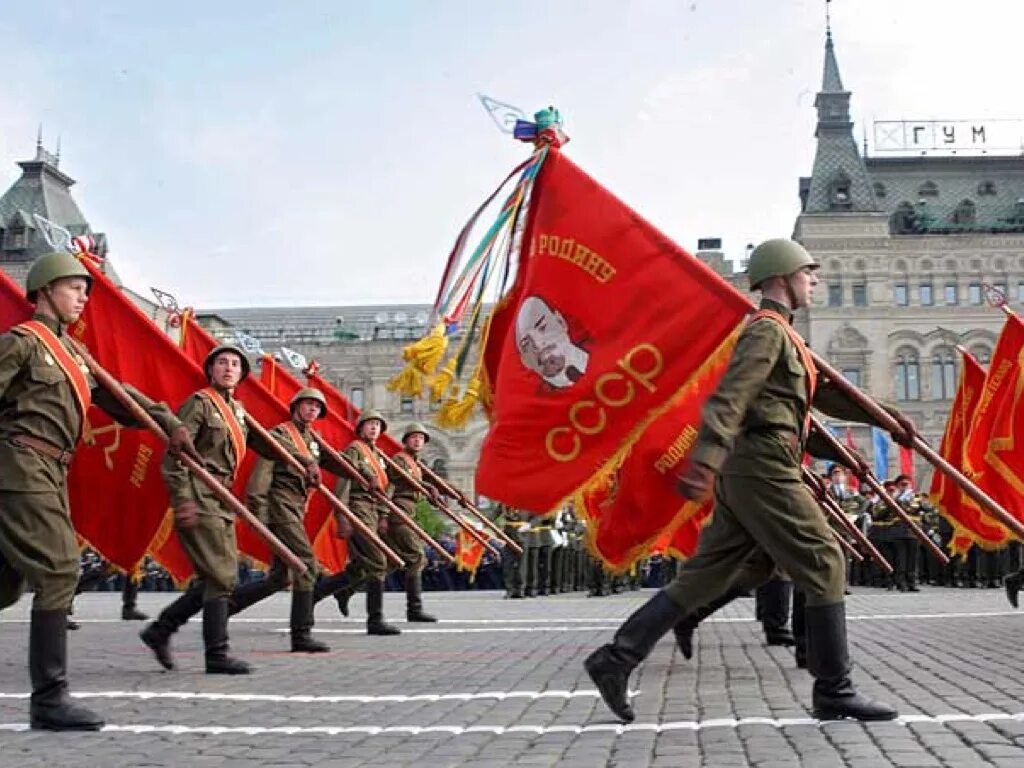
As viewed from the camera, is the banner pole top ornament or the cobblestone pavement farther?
the banner pole top ornament

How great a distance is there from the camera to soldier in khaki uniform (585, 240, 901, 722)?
15.6 feet

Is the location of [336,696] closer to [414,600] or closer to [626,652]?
[626,652]

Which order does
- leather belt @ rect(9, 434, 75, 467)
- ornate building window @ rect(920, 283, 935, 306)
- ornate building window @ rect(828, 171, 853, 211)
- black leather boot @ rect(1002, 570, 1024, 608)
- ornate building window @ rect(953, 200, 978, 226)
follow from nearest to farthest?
leather belt @ rect(9, 434, 75, 467)
black leather boot @ rect(1002, 570, 1024, 608)
ornate building window @ rect(920, 283, 935, 306)
ornate building window @ rect(828, 171, 853, 211)
ornate building window @ rect(953, 200, 978, 226)

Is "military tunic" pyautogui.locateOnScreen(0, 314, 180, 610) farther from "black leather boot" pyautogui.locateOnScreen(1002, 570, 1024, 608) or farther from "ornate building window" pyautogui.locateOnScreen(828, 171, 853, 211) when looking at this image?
"ornate building window" pyautogui.locateOnScreen(828, 171, 853, 211)

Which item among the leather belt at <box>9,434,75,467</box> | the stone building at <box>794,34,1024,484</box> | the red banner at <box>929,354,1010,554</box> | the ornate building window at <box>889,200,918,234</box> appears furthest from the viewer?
the ornate building window at <box>889,200,918,234</box>

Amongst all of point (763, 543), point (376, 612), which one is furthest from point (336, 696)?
point (376, 612)

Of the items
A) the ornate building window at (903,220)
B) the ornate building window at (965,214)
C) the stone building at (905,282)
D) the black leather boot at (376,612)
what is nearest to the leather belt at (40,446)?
the black leather boot at (376,612)

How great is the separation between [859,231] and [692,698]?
56.9m

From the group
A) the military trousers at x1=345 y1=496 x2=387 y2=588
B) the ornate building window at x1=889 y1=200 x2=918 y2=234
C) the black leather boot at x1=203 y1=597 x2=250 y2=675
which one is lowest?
the black leather boot at x1=203 y1=597 x2=250 y2=675

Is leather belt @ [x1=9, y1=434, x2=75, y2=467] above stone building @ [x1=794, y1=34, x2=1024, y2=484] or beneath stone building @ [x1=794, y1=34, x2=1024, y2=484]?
beneath

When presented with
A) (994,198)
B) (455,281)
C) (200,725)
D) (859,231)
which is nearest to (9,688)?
(200,725)

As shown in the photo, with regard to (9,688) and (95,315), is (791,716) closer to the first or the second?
(9,688)

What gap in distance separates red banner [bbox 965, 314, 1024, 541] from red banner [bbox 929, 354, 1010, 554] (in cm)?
35

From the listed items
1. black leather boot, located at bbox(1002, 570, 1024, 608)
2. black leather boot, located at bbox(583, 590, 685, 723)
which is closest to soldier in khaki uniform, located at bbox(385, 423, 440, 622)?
black leather boot, located at bbox(1002, 570, 1024, 608)
